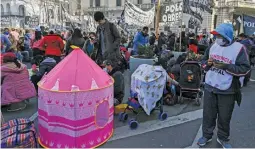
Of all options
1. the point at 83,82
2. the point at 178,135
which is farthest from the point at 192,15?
the point at 83,82

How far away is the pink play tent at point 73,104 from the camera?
3340 mm

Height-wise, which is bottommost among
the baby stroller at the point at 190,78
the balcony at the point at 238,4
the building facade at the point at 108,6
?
the baby stroller at the point at 190,78

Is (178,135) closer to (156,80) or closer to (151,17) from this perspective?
(156,80)

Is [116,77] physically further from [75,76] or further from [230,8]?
[230,8]

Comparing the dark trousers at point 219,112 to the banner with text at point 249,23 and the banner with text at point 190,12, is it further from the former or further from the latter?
the banner with text at point 249,23

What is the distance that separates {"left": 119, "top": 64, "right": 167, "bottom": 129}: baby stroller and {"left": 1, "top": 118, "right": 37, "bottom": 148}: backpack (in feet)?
5.38

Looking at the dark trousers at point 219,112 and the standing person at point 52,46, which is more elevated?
the standing person at point 52,46

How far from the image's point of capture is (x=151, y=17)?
1439cm

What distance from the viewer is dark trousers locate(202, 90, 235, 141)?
3.50 meters

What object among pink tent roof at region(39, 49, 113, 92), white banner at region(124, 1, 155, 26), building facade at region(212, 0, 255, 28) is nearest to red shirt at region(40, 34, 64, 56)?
pink tent roof at region(39, 49, 113, 92)

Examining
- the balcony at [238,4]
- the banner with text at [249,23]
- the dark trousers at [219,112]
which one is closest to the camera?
the dark trousers at [219,112]

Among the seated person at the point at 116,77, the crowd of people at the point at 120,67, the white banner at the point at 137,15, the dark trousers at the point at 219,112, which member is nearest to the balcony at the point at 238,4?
the white banner at the point at 137,15

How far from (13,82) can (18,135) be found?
7.23 ft

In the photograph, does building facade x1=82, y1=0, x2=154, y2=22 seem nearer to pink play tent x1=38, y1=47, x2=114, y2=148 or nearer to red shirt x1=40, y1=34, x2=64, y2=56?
red shirt x1=40, y1=34, x2=64, y2=56
